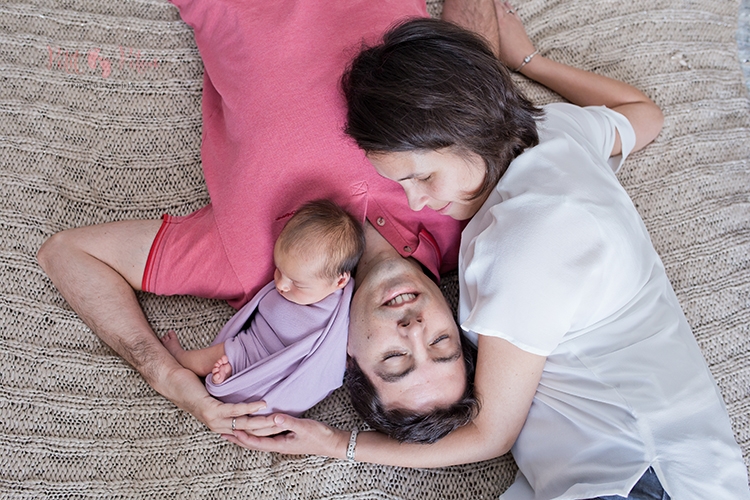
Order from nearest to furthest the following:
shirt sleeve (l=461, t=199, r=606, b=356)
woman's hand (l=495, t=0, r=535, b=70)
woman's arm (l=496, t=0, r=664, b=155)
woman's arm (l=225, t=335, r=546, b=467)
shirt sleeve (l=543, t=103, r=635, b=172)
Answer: shirt sleeve (l=461, t=199, r=606, b=356), woman's arm (l=225, t=335, r=546, b=467), shirt sleeve (l=543, t=103, r=635, b=172), woman's arm (l=496, t=0, r=664, b=155), woman's hand (l=495, t=0, r=535, b=70)

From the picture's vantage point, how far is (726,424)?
4.54ft

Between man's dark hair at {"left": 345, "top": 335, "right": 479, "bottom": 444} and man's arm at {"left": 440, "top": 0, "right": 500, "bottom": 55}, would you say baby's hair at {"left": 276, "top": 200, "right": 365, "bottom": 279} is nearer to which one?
man's dark hair at {"left": 345, "top": 335, "right": 479, "bottom": 444}

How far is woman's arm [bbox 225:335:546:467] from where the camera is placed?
136 cm

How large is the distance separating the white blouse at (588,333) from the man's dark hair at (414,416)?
179 mm

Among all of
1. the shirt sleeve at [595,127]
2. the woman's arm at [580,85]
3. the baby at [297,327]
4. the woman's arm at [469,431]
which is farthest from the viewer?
the woman's arm at [580,85]

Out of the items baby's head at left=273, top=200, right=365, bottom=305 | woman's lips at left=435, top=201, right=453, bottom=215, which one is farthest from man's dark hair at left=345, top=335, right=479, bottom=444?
woman's lips at left=435, top=201, right=453, bottom=215

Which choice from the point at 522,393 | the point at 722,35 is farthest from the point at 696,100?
the point at 522,393

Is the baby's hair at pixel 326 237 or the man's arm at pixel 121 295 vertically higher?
the baby's hair at pixel 326 237

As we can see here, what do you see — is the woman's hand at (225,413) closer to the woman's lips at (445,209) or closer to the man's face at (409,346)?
the man's face at (409,346)

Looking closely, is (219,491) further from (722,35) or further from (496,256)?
(722,35)

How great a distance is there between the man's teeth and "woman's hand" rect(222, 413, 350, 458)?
38 centimetres

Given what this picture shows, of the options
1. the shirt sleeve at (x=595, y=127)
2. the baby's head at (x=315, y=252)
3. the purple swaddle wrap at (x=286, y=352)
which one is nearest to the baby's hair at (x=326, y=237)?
the baby's head at (x=315, y=252)

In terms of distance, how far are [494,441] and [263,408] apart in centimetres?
59

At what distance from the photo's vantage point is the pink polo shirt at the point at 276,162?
1.60 meters
